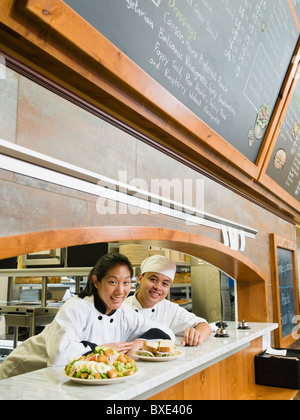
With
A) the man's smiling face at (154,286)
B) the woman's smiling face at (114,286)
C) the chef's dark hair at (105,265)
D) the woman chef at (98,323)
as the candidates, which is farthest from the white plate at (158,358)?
the man's smiling face at (154,286)

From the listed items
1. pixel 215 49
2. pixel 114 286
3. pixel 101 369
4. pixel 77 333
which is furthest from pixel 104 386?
pixel 215 49

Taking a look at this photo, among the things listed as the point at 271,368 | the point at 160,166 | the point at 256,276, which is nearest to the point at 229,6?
the point at 160,166

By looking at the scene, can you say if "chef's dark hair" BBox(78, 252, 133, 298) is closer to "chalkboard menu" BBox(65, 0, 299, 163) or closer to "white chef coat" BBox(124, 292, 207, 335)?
"white chef coat" BBox(124, 292, 207, 335)

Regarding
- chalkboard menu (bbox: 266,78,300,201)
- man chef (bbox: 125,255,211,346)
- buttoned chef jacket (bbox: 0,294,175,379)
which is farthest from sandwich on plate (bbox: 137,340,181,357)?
chalkboard menu (bbox: 266,78,300,201)

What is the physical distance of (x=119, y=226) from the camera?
1.91 metres

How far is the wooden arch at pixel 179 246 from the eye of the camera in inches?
56.8

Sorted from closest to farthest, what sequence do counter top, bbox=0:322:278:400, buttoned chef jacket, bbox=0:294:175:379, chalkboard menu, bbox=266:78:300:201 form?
1. counter top, bbox=0:322:278:400
2. buttoned chef jacket, bbox=0:294:175:379
3. chalkboard menu, bbox=266:78:300:201

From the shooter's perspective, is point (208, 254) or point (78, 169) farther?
point (208, 254)

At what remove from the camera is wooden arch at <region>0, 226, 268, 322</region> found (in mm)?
1442

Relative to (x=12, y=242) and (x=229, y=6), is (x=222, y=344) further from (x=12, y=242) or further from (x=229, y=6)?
(x=229, y=6)

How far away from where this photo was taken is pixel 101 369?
153 cm

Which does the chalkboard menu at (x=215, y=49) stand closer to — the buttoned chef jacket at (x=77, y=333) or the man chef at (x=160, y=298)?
the man chef at (x=160, y=298)

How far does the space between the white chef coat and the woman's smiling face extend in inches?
32.6

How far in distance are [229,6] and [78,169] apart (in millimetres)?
1683
